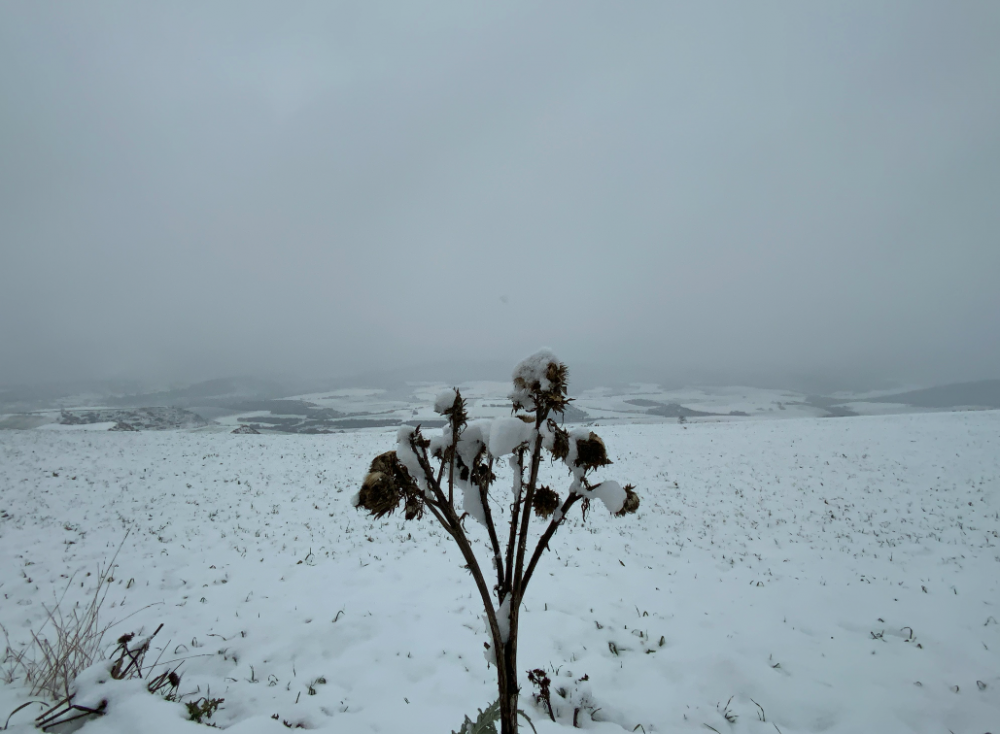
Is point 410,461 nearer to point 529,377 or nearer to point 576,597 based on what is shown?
point 529,377

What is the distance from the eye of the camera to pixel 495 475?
164 cm

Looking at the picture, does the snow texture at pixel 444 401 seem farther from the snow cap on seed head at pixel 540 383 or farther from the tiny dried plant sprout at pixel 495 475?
the snow cap on seed head at pixel 540 383

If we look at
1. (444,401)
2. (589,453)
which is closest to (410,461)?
(444,401)

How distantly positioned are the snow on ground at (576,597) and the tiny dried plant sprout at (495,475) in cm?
164

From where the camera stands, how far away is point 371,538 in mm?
A: 9109

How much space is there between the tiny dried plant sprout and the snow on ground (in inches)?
64.6

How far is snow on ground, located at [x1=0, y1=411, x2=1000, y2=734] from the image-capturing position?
168 inches

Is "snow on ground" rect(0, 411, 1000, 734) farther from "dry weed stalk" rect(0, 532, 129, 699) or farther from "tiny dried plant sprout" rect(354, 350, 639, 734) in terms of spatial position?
"tiny dried plant sprout" rect(354, 350, 639, 734)

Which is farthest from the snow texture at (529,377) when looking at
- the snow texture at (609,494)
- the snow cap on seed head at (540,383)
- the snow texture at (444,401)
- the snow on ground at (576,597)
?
the snow on ground at (576,597)

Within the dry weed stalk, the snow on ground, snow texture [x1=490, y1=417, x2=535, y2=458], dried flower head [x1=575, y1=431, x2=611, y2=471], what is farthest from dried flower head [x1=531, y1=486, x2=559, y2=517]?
the dry weed stalk

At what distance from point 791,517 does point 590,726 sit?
987cm

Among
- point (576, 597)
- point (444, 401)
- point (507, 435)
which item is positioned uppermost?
point (444, 401)

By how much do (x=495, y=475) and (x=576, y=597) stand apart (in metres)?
6.22

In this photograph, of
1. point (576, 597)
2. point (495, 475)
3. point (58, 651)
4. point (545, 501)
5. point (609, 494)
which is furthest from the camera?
point (576, 597)
